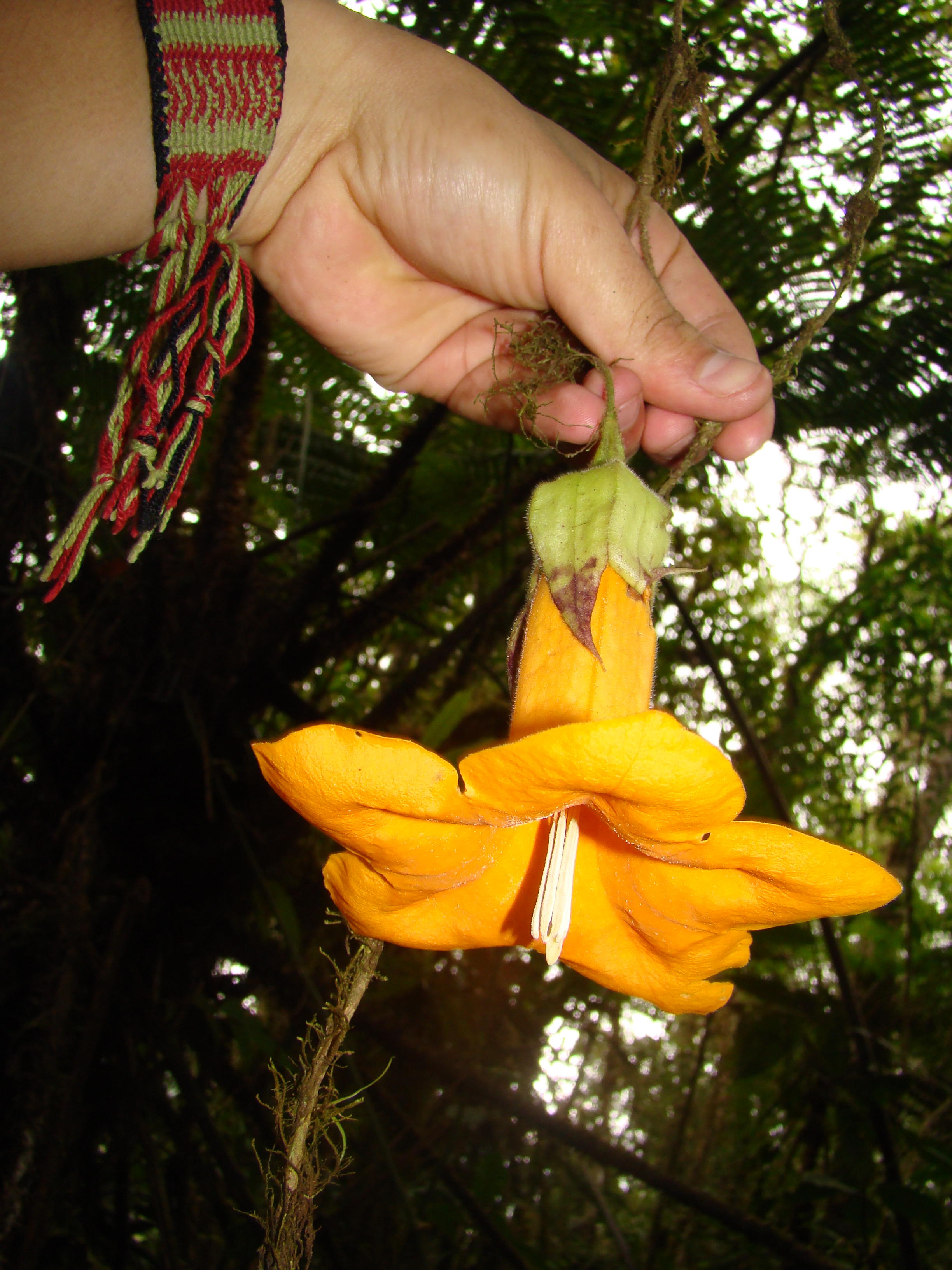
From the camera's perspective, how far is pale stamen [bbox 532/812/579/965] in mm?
859

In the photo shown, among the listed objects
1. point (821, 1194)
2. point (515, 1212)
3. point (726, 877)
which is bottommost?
point (515, 1212)

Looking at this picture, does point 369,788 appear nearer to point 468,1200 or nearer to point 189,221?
point 189,221

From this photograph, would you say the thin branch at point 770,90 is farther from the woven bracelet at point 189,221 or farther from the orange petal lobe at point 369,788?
the orange petal lobe at point 369,788

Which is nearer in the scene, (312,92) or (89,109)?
(89,109)

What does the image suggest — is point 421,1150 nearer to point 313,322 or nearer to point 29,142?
point 313,322

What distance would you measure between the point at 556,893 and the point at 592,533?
0.40m

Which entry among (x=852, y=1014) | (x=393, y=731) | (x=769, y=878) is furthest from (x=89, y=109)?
(x=852, y=1014)

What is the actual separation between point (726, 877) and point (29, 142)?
137 cm

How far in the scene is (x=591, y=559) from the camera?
867 mm

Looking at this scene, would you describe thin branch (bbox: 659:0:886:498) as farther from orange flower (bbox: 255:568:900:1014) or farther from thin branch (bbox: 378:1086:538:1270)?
thin branch (bbox: 378:1086:538:1270)

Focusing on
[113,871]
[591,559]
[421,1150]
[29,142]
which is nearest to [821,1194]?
[421,1150]

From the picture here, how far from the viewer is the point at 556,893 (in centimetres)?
87

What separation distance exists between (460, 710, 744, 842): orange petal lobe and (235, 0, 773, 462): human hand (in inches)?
30.2

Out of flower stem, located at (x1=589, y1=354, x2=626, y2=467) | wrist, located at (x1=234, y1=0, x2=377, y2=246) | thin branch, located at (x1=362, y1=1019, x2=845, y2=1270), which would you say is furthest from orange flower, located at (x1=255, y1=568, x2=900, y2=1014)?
thin branch, located at (x1=362, y1=1019, x2=845, y2=1270)
